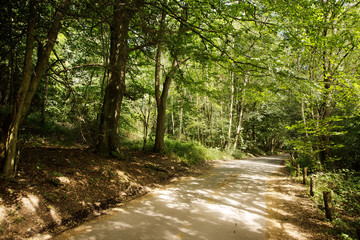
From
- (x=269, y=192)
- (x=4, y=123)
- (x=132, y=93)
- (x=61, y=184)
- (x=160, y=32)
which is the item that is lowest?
(x=269, y=192)

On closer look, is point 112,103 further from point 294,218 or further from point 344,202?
point 344,202

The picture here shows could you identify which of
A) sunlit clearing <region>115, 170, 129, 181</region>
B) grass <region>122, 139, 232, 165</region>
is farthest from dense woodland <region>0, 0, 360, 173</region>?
sunlit clearing <region>115, 170, 129, 181</region>

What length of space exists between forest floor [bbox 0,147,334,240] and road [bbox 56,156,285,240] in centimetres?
37

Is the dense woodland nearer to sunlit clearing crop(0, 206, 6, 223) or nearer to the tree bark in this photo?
the tree bark

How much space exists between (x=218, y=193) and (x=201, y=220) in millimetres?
2276

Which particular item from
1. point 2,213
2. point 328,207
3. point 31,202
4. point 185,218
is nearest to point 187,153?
point 185,218

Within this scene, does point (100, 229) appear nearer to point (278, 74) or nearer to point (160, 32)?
point (160, 32)

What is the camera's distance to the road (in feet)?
11.9

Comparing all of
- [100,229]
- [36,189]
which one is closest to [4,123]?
[36,189]

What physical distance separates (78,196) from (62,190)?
38 centimetres

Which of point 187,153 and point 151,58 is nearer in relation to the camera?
point 151,58

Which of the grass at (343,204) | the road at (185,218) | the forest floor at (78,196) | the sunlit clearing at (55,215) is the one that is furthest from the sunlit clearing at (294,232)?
the sunlit clearing at (55,215)

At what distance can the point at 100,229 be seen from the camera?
3672 mm

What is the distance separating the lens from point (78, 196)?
4.48 meters
